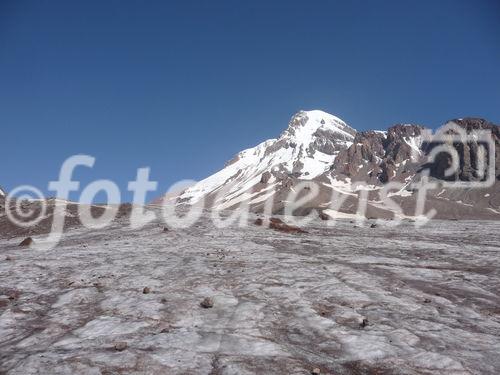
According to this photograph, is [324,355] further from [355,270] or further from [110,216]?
[110,216]

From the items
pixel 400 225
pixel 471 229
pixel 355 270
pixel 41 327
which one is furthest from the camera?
pixel 400 225

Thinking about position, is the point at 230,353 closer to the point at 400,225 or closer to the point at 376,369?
the point at 376,369

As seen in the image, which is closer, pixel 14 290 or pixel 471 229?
pixel 14 290

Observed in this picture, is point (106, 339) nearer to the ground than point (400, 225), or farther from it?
nearer to the ground

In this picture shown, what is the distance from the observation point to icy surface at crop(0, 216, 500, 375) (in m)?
10.7

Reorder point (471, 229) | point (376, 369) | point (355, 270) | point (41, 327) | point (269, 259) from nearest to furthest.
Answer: point (376, 369) < point (41, 327) < point (355, 270) < point (269, 259) < point (471, 229)

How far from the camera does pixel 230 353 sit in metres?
11.0

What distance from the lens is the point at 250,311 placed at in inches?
549

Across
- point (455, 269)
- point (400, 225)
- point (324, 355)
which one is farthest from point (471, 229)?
point (324, 355)

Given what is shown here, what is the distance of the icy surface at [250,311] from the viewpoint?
10.7 meters

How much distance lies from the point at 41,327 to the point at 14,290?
4.33 meters

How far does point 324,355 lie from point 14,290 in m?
10.9

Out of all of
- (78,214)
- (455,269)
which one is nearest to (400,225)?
(455,269)

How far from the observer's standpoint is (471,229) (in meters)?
36.2
